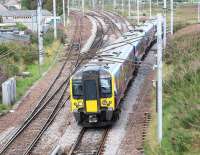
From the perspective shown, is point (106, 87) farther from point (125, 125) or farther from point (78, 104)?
point (125, 125)

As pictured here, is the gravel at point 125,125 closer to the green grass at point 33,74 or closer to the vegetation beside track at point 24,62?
the vegetation beside track at point 24,62

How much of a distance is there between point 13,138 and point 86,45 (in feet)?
105

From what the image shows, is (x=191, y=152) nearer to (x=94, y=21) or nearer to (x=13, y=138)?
(x=13, y=138)

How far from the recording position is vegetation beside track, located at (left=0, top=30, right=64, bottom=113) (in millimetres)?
35812

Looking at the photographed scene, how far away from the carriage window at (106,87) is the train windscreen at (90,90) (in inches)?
14.2

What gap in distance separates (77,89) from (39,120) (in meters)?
3.89

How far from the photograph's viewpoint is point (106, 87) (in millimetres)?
24641

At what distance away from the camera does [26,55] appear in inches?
1724

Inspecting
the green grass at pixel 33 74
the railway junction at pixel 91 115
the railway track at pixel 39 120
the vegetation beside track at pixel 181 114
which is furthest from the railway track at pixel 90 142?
the green grass at pixel 33 74

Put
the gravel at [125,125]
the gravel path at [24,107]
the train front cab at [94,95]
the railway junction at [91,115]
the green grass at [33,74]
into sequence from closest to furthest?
the gravel at [125,125] < the railway junction at [91,115] < the train front cab at [94,95] < the gravel path at [24,107] < the green grass at [33,74]

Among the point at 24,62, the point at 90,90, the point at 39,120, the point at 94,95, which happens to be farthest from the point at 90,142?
the point at 24,62

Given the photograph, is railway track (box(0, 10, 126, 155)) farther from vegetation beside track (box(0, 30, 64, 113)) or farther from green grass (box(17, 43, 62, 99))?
vegetation beside track (box(0, 30, 64, 113))

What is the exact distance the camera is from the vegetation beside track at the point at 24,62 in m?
35.8

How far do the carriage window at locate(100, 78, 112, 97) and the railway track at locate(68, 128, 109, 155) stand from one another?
167cm
